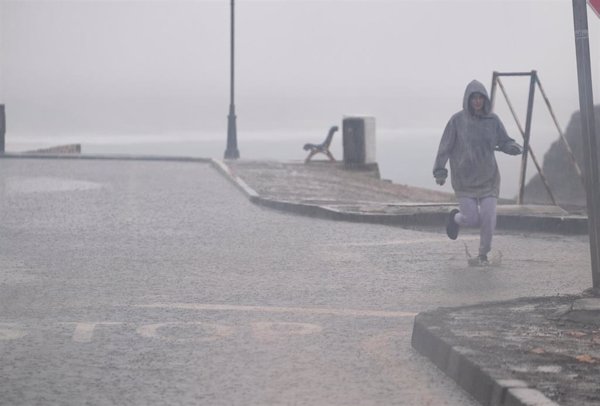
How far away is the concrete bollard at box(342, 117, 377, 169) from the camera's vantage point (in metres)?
33.0

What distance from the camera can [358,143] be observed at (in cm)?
3319

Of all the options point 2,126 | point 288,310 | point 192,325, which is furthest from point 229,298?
point 2,126

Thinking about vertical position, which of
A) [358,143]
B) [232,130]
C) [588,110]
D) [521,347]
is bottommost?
[521,347]

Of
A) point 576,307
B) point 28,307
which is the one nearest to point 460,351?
point 576,307

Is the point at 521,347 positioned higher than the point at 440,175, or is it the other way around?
the point at 440,175

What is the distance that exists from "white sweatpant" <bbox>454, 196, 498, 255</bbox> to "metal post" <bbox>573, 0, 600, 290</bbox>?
365 centimetres

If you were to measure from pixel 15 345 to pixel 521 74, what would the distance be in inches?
492

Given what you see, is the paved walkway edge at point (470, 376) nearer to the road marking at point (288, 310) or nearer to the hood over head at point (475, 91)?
the road marking at point (288, 310)

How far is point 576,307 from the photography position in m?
8.94

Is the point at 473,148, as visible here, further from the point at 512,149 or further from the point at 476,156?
the point at 512,149

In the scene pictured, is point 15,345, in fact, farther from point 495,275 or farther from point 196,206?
point 196,206

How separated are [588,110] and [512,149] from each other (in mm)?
3557

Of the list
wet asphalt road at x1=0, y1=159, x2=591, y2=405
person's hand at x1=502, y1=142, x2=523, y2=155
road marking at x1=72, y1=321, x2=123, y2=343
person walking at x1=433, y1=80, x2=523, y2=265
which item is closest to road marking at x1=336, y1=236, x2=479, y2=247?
wet asphalt road at x1=0, y1=159, x2=591, y2=405

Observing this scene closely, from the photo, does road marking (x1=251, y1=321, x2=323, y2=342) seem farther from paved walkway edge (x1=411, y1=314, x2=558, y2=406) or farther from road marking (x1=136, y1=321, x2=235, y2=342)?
paved walkway edge (x1=411, y1=314, x2=558, y2=406)
